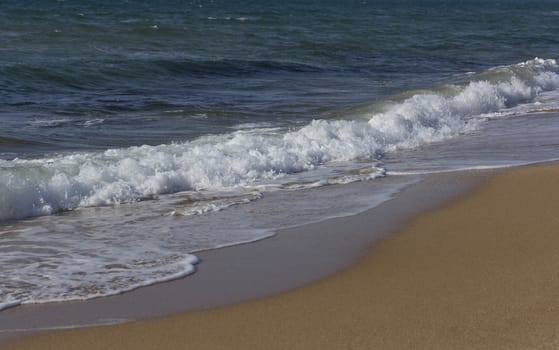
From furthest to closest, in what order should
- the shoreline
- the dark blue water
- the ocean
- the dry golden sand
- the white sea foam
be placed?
the dark blue water
the white sea foam
the ocean
the shoreline
the dry golden sand

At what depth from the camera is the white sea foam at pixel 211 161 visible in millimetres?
8570

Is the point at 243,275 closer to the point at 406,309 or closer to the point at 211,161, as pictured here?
the point at 406,309

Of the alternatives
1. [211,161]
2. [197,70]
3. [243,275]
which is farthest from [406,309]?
[197,70]

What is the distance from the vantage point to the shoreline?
17.5ft

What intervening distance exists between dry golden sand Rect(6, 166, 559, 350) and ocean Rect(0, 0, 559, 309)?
0.82m

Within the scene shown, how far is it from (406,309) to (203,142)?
247 inches

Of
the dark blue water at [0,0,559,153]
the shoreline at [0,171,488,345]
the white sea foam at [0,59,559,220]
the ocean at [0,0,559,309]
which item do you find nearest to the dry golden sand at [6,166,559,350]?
the shoreline at [0,171,488,345]

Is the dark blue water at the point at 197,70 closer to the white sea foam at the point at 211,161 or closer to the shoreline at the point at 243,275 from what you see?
the white sea foam at the point at 211,161

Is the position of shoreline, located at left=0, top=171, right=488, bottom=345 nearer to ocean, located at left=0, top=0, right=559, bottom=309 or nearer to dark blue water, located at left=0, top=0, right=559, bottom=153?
ocean, located at left=0, top=0, right=559, bottom=309

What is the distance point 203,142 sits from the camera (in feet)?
37.3

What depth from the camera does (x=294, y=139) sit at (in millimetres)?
11391

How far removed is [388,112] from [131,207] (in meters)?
6.09

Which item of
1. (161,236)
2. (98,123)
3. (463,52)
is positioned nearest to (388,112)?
(98,123)

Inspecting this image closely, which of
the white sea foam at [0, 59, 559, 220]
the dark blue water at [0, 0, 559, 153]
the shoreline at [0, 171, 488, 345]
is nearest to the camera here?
the shoreline at [0, 171, 488, 345]
